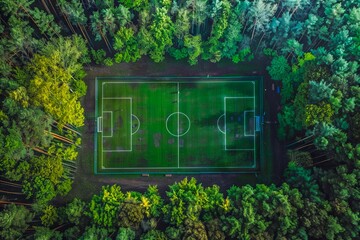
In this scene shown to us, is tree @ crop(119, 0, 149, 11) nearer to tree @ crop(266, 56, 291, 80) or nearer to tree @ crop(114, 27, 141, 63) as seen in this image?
tree @ crop(114, 27, 141, 63)

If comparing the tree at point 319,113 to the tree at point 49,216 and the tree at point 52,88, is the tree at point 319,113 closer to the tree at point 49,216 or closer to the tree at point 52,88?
the tree at point 52,88

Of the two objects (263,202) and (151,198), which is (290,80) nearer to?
(263,202)

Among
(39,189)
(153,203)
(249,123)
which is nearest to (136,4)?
(249,123)

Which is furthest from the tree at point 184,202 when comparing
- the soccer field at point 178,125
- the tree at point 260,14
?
the tree at point 260,14

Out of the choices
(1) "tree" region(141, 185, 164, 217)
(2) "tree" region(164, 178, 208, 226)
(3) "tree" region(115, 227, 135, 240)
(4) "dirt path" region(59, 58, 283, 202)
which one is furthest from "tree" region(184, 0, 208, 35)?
(3) "tree" region(115, 227, 135, 240)

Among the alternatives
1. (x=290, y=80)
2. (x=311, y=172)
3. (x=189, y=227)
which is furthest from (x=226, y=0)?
(x=189, y=227)

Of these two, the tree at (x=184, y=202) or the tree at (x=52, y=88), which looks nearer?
the tree at (x=52, y=88)

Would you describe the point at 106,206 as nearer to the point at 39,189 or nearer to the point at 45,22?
the point at 39,189
